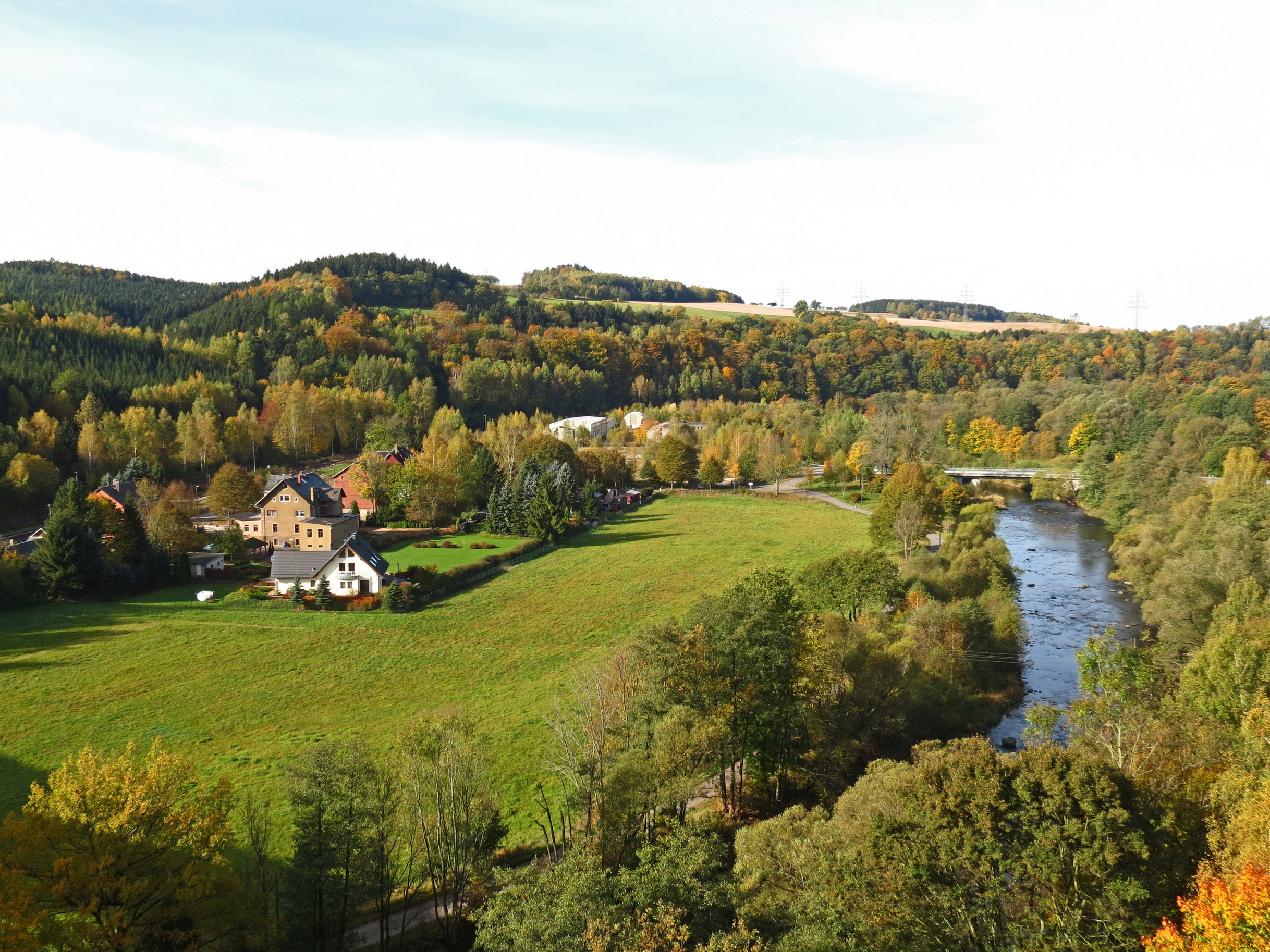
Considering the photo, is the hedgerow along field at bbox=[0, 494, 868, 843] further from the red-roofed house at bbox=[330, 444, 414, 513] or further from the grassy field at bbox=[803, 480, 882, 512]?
the grassy field at bbox=[803, 480, 882, 512]

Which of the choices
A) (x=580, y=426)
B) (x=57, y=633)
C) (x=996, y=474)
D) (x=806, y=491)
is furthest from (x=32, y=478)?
(x=996, y=474)

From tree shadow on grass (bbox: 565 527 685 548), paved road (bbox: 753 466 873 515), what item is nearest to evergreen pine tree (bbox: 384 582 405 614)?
tree shadow on grass (bbox: 565 527 685 548)

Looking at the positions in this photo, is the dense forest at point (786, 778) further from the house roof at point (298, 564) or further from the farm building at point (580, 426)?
the farm building at point (580, 426)

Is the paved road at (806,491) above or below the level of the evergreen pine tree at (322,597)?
above

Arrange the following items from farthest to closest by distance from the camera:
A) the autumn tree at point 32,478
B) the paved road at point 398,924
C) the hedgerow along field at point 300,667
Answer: the autumn tree at point 32,478
the hedgerow along field at point 300,667
the paved road at point 398,924

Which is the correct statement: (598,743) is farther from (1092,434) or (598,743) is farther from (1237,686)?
(1092,434)

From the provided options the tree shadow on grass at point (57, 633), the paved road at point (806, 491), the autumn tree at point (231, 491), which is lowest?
the tree shadow on grass at point (57, 633)

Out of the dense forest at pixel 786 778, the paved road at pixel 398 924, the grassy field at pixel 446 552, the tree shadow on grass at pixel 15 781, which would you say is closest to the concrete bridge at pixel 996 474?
the dense forest at pixel 786 778
